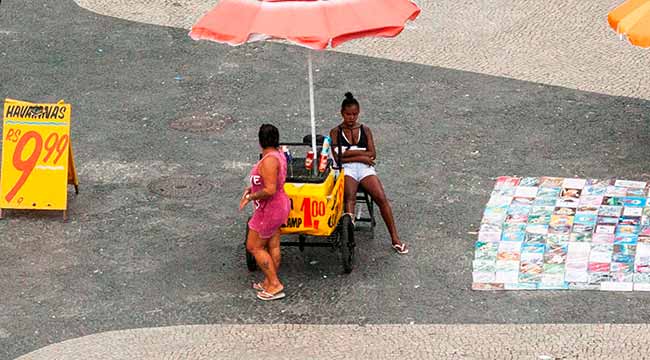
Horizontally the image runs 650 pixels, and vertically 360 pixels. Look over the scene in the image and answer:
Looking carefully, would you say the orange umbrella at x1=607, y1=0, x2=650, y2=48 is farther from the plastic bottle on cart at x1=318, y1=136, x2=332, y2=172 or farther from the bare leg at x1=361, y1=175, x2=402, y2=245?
the plastic bottle on cart at x1=318, y1=136, x2=332, y2=172

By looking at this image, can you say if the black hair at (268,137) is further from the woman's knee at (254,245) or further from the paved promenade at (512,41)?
the paved promenade at (512,41)

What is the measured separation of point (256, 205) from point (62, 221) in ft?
7.97

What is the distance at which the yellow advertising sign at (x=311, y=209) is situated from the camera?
10164 millimetres

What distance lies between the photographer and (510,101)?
46.6ft

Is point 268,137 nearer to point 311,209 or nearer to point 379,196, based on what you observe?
point 311,209

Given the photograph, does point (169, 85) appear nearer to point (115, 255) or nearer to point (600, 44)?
point (115, 255)

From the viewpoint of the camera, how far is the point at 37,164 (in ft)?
37.9

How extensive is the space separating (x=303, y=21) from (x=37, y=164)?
325 centimetres

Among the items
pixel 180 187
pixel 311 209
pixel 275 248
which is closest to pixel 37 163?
pixel 180 187

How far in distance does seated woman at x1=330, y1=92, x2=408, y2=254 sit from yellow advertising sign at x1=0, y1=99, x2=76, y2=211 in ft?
8.51

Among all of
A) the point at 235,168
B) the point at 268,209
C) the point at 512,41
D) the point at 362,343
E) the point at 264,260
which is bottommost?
the point at 362,343

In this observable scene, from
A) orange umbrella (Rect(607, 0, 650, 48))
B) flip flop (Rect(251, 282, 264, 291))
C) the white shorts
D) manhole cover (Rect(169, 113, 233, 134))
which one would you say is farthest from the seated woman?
manhole cover (Rect(169, 113, 233, 134))

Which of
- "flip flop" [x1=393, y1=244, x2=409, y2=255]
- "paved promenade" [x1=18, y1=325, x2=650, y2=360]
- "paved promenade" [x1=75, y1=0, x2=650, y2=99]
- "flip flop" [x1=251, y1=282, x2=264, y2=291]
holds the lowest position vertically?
"paved promenade" [x1=18, y1=325, x2=650, y2=360]

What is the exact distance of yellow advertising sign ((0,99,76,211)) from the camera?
11.5 m
